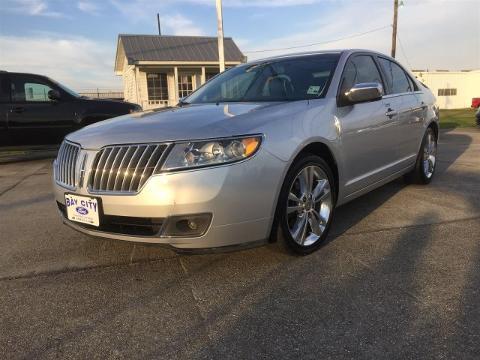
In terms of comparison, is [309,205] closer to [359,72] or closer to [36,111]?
[359,72]

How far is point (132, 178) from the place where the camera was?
2.76 m

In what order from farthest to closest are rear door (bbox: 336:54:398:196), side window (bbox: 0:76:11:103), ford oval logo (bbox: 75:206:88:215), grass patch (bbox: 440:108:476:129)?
grass patch (bbox: 440:108:476:129) → side window (bbox: 0:76:11:103) → rear door (bbox: 336:54:398:196) → ford oval logo (bbox: 75:206:88:215)

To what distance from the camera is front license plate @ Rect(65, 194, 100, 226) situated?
9.55ft

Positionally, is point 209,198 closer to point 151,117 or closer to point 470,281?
point 151,117

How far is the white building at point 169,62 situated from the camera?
22.2m

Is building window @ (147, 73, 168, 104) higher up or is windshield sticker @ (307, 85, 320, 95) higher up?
building window @ (147, 73, 168, 104)

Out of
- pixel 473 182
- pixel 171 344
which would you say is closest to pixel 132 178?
pixel 171 344

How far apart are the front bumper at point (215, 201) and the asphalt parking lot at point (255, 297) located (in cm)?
32

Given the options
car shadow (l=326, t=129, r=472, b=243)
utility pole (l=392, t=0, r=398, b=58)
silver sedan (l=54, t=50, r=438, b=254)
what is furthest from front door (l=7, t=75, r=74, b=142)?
utility pole (l=392, t=0, r=398, b=58)

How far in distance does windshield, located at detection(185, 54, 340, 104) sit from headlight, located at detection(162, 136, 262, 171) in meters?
1.06

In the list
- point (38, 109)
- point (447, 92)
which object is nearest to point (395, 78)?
point (38, 109)

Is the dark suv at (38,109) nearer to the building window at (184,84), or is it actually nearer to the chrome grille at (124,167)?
the chrome grille at (124,167)

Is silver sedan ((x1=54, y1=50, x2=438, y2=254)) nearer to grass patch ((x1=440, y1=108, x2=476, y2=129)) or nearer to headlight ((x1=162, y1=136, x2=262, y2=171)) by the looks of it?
headlight ((x1=162, y1=136, x2=262, y2=171))

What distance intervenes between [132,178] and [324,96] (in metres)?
1.75
